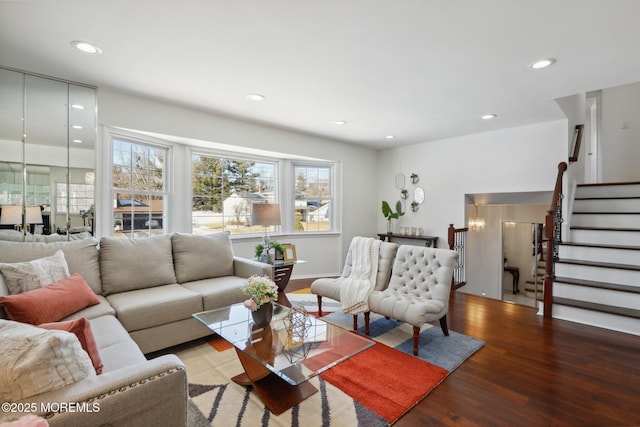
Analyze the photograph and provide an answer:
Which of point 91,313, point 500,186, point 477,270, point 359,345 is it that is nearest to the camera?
point 359,345

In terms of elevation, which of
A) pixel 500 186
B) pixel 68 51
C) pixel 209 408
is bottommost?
pixel 209 408

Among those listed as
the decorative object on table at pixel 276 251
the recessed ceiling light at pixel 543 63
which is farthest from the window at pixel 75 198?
the recessed ceiling light at pixel 543 63

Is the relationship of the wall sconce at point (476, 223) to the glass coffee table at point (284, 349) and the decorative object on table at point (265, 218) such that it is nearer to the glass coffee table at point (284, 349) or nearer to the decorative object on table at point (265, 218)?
the decorative object on table at point (265, 218)

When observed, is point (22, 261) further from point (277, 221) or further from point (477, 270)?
point (477, 270)

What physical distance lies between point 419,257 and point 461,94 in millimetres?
1832

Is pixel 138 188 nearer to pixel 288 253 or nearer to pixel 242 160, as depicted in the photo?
pixel 242 160

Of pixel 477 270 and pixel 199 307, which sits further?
pixel 477 270

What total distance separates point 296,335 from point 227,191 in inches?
124

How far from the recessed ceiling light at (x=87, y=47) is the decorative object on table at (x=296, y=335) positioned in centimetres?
257

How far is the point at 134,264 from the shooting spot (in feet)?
9.29

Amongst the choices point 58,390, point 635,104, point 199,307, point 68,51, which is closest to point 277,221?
point 199,307

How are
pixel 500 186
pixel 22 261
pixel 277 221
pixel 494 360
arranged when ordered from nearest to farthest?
1. pixel 22 261
2. pixel 494 360
3. pixel 277 221
4. pixel 500 186

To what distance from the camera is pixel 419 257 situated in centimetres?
315

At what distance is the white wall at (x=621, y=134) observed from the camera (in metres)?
5.14
